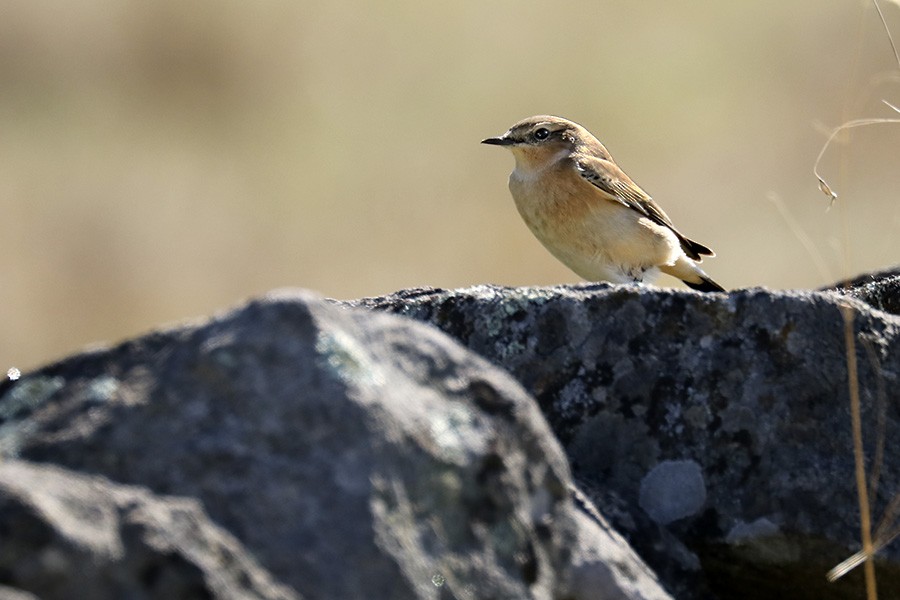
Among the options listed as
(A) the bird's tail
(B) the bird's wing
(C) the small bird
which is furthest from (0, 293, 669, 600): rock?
(A) the bird's tail

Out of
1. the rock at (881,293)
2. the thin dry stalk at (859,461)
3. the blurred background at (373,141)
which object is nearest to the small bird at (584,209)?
the rock at (881,293)

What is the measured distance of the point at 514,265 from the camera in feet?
53.2

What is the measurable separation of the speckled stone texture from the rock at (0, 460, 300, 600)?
4.82ft

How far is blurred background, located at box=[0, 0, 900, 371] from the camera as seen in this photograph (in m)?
15.8

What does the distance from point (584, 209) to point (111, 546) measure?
6686mm

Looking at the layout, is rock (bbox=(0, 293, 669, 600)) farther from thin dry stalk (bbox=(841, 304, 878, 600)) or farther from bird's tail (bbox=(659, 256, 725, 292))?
bird's tail (bbox=(659, 256, 725, 292))

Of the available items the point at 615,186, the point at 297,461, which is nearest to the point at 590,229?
the point at 615,186

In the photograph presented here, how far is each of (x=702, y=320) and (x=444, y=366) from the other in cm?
136

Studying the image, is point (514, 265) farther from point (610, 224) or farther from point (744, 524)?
point (744, 524)

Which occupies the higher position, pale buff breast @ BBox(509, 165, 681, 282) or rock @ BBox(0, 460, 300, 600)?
pale buff breast @ BBox(509, 165, 681, 282)

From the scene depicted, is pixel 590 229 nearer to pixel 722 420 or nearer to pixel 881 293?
pixel 881 293

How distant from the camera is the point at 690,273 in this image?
956cm

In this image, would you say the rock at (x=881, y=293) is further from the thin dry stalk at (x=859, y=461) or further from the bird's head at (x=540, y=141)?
the bird's head at (x=540, y=141)

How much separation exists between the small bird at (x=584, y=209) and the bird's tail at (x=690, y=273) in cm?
1
